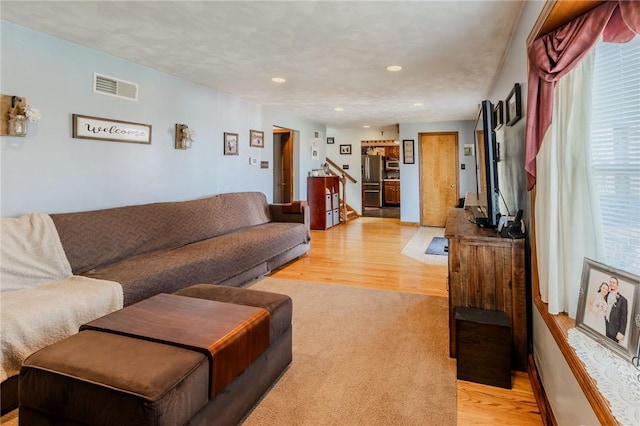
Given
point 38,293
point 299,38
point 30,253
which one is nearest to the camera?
point 38,293

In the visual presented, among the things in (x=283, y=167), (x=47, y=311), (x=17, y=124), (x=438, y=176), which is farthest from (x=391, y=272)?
(x=438, y=176)

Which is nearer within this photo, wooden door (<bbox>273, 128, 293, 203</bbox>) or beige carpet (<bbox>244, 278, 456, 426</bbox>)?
beige carpet (<bbox>244, 278, 456, 426</bbox>)

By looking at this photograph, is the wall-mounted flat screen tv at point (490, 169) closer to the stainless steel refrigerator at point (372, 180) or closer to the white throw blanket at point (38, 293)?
the white throw blanket at point (38, 293)

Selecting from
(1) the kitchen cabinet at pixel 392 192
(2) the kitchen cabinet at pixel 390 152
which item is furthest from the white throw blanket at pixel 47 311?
(2) the kitchen cabinet at pixel 390 152

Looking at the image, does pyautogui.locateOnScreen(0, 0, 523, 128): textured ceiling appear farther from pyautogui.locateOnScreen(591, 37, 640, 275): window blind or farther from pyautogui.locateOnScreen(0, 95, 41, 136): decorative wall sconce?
pyautogui.locateOnScreen(591, 37, 640, 275): window blind

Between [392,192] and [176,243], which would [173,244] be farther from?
[392,192]

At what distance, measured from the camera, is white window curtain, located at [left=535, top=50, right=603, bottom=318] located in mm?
1443

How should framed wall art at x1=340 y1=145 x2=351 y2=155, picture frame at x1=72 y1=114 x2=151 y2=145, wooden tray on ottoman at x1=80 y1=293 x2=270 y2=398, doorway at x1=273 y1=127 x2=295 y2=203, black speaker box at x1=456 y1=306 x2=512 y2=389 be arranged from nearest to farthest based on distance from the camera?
1. wooden tray on ottoman at x1=80 y1=293 x2=270 y2=398
2. black speaker box at x1=456 y1=306 x2=512 y2=389
3. picture frame at x1=72 y1=114 x2=151 y2=145
4. doorway at x1=273 y1=127 x2=295 y2=203
5. framed wall art at x1=340 y1=145 x2=351 y2=155

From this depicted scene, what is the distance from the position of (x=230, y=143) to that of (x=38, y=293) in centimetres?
321

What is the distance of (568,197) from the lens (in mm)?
1542

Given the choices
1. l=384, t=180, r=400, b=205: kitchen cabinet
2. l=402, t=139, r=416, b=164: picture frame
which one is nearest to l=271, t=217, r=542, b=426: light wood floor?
l=402, t=139, r=416, b=164: picture frame

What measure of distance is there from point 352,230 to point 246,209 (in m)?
3.06

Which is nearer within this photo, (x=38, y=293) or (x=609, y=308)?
(x=609, y=308)

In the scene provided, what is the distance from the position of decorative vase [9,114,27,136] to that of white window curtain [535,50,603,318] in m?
3.35
